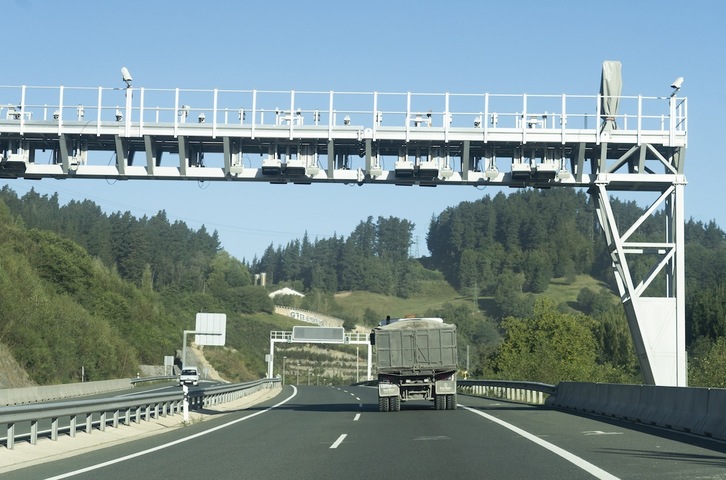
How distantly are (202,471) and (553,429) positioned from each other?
31.7 ft

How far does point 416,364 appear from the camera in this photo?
29.6 m

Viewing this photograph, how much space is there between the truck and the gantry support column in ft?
18.8

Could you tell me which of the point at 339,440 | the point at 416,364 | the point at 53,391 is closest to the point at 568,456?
the point at 339,440

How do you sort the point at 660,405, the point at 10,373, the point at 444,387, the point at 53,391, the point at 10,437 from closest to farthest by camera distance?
the point at 10,437 → the point at 660,405 → the point at 444,387 → the point at 53,391 → the point at 10,373

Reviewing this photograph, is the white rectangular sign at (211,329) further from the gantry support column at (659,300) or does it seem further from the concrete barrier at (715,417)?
the concrete barrier at (715,417)

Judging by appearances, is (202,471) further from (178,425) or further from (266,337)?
(266,337)

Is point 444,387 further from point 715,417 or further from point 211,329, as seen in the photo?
point 211,329

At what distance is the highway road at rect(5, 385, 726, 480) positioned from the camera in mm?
12570

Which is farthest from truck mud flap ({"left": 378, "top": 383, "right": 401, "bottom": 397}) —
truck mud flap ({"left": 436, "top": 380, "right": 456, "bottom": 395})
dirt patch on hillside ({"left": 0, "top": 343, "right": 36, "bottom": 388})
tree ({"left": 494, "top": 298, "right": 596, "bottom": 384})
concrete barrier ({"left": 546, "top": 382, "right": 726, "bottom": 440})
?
tree ({"left": 494, "top": 298, "right": 596, "bottom": 384})

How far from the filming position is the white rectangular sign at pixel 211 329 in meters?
66.1

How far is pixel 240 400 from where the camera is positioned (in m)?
43.2

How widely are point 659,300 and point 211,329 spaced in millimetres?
42820

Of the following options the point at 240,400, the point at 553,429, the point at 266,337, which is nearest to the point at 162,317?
the point at 266,337

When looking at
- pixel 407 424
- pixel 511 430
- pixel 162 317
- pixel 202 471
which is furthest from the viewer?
pixel 162 317
